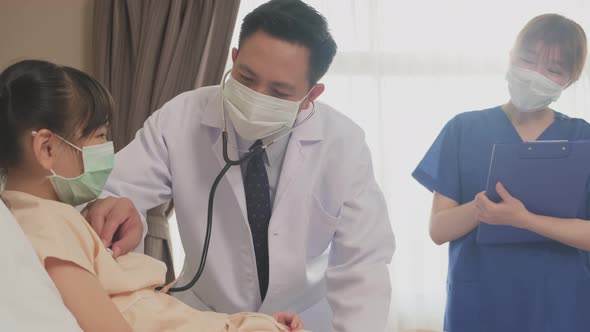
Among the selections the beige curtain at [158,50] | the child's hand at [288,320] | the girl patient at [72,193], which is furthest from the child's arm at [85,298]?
the beige curtain at [158,50]

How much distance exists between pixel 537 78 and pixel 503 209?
0.39 m

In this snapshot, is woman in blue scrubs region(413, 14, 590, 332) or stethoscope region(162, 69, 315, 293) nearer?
stethoscope region(162, 69, 315, 293)

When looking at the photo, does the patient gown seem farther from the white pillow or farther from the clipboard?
the clipboard

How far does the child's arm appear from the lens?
882 mm

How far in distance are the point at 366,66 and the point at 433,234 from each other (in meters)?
1.27

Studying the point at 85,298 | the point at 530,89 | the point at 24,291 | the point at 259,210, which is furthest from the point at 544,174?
the point at 24,291

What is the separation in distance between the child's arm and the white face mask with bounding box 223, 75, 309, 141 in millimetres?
569

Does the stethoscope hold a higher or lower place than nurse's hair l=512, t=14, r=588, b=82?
lower

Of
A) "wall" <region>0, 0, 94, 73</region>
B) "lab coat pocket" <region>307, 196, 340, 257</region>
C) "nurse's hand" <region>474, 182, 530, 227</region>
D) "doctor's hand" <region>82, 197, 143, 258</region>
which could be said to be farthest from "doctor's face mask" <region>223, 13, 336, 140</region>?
"wall" <region>0, 0, 94, 73</region>

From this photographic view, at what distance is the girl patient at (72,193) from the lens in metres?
0.91

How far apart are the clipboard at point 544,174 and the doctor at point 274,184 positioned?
1.20ft

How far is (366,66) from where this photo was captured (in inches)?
114

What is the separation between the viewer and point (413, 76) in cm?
288

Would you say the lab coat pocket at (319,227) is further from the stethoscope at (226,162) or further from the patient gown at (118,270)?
the patient gown at (118,270)
